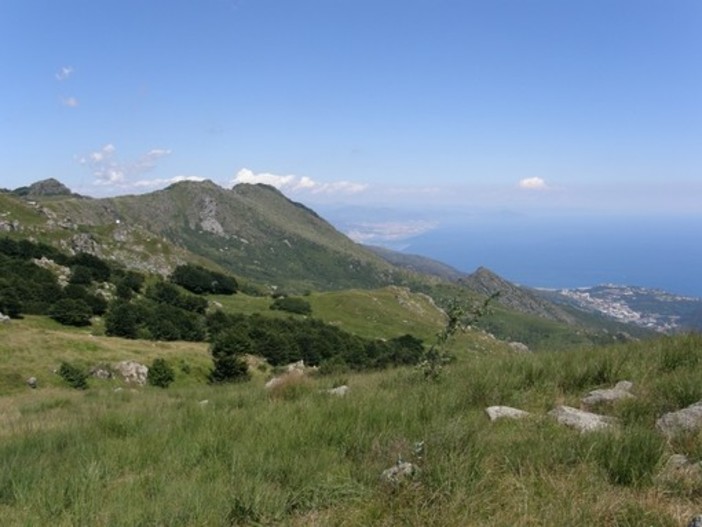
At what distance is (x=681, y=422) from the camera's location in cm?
524

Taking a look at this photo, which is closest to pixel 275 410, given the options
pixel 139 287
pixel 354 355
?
pixel 354 355

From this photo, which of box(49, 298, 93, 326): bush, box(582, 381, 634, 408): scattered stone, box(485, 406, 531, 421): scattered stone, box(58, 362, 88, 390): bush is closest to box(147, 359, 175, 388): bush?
box(58, 362, 88, 390): bush

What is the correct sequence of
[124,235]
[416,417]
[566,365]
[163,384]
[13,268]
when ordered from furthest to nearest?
[124,235] < [13,268] < [163,384] < [566,365] < [416,417]

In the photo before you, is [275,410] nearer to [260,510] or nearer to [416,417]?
[416,417]

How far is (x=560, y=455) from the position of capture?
14.8 ft

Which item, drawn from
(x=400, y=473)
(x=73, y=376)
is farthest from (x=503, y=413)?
(x=73, y=376)

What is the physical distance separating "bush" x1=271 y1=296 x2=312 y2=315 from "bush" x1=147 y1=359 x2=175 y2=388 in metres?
67.1

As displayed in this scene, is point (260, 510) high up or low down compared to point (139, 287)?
up

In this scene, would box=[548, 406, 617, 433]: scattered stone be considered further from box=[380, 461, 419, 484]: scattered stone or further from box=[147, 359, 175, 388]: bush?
box=[147, 359, 175, 388]: bush

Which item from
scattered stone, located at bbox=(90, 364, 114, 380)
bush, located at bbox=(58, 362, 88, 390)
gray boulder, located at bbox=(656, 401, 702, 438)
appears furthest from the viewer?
scattered stone, located at bbox=(90, 364, 114, 380)

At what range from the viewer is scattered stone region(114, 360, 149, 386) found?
3838 cm

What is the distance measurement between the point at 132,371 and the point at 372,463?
1515 inches

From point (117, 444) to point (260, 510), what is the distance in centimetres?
311

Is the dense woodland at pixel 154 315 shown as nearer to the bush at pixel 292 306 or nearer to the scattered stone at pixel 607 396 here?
the bush at pixel 292 306
